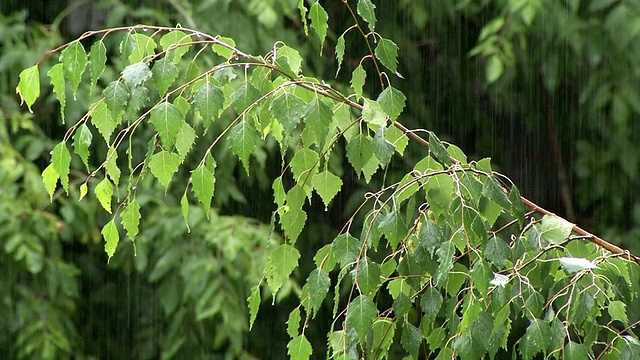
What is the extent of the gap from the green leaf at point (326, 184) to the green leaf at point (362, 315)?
148 mm

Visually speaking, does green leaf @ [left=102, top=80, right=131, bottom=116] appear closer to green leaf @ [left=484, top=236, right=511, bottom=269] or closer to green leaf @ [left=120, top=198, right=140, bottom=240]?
green leaf @ [left=120, top=198, right=140, bottom=240]

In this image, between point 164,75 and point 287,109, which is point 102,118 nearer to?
point 164,75

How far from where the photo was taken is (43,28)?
132 inches

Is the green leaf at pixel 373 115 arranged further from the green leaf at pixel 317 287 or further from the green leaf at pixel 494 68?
the green leaf at pixel 494 68

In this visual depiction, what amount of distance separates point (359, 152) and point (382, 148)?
0.20 feet

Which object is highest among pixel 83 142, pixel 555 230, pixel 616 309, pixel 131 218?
pixel 83 142

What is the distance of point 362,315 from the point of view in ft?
3.48

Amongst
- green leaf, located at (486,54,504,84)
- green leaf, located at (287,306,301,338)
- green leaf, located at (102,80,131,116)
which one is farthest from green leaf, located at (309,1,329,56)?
green leaf, located at (486,54,504,84)

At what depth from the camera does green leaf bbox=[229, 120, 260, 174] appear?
1057mm

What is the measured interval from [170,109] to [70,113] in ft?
7.30

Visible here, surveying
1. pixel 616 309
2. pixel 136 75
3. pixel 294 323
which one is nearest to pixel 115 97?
pixel 136 75

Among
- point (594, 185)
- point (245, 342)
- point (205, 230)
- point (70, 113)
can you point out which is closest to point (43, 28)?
point (70, 113)

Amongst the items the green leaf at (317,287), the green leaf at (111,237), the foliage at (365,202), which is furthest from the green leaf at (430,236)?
the green leaf at (111,237)

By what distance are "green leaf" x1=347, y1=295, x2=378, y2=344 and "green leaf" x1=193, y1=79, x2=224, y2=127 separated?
0.79ft
